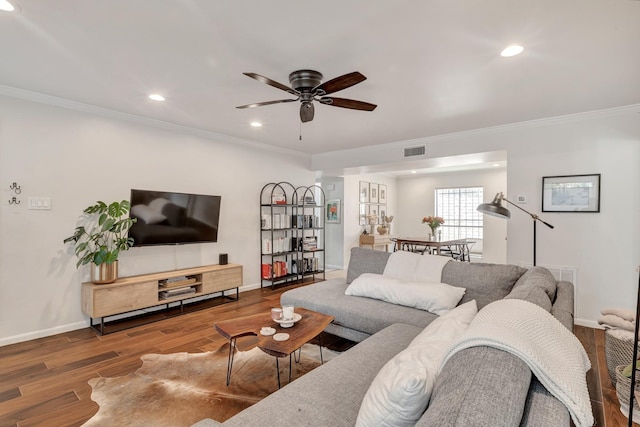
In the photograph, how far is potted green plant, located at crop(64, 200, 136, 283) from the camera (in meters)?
3.30

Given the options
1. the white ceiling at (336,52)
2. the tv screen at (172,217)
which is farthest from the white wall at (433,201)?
the tv screen at (172,217)

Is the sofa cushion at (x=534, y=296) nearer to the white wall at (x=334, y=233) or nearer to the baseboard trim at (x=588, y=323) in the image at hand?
the baseboard trim at (x=588, y=323)

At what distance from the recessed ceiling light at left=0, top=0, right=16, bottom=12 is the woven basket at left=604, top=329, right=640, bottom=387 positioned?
4.50 meters

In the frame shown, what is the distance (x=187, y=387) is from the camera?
2.33 meters

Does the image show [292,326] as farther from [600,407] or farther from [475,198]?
[475,198]

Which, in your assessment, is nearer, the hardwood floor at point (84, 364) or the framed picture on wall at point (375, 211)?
the hardwood floor at point (84, 364)

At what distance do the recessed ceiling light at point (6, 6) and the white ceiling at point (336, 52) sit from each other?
41 millimetres

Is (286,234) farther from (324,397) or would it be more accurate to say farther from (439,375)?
(439,375)

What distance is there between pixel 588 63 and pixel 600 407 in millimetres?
2463

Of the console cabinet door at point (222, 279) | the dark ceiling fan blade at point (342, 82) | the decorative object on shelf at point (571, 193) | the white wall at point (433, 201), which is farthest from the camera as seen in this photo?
the white wall at point (433, 201)

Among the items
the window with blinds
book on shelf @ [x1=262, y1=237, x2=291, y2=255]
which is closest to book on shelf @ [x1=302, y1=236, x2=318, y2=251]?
book on shelf @ [x1=262, y1=237, x2=291, y2=255]

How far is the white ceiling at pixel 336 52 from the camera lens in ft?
5.96

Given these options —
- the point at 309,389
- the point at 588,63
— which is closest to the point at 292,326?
the point at 309,389

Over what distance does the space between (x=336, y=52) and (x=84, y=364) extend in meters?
3.27
